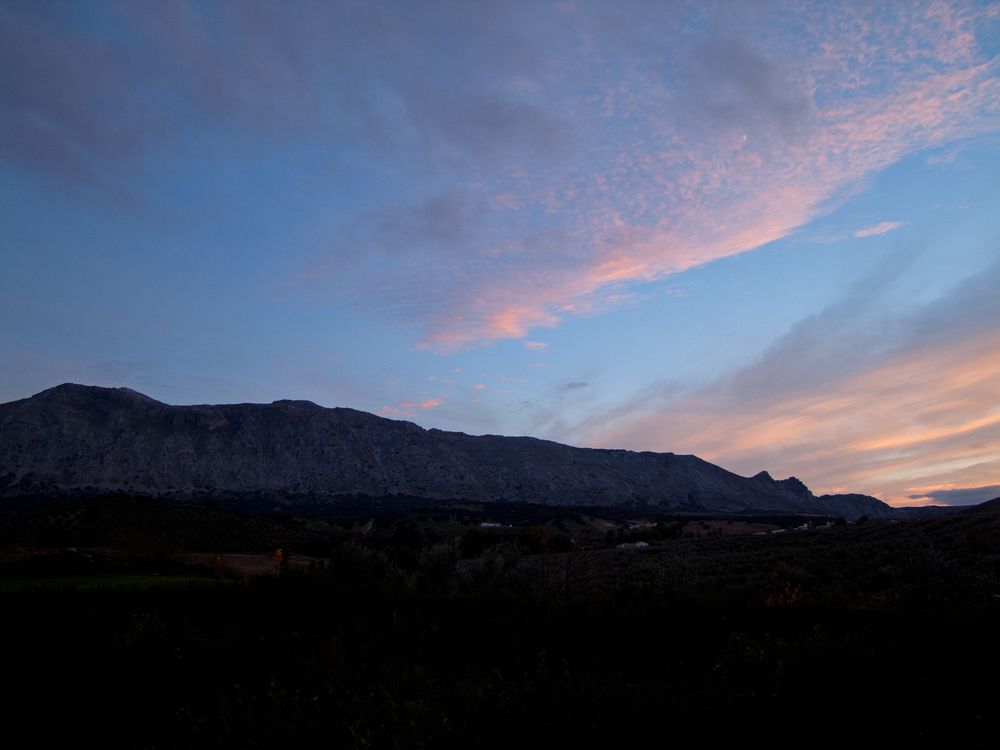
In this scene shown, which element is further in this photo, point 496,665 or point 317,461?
point 317,461

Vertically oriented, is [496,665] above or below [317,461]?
below

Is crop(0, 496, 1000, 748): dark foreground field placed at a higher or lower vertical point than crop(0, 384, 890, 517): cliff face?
lower

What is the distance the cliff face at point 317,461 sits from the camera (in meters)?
95.1

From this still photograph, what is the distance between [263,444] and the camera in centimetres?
11250

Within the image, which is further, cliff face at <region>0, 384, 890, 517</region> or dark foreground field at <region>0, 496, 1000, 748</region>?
cliff face at <region>0, 384, 890, 517</region>

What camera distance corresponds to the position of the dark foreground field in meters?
4.95

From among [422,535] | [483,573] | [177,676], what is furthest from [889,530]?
[177,676]

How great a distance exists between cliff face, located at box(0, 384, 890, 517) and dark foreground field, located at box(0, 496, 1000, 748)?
9113cm

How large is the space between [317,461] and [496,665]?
109 m

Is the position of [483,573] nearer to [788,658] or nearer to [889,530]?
[788,658]

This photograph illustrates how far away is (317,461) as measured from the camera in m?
112

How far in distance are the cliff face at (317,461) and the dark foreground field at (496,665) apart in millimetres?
91131

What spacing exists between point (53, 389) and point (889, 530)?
12859 centimetres

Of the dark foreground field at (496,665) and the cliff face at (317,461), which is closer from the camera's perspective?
the dark foreground field at (496,665)
